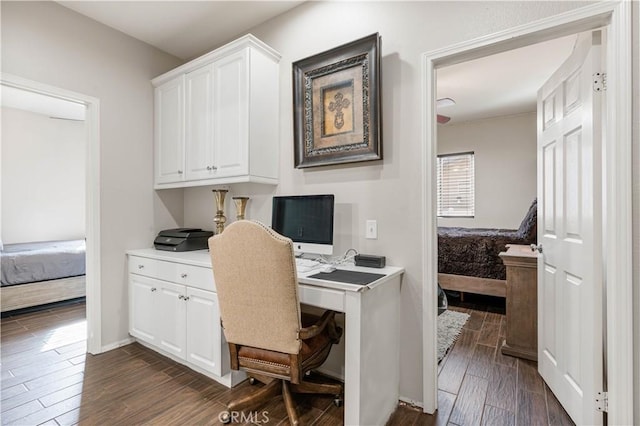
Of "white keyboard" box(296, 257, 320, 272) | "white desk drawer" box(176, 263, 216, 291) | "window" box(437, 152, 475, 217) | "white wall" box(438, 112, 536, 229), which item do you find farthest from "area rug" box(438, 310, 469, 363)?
"window" box(437, 152, 475, 217)

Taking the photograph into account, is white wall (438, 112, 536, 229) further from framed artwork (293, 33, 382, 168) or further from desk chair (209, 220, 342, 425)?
desk chair (209, 220, 342, 425)

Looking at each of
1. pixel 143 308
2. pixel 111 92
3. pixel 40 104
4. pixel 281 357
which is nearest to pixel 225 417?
pixel 281 357

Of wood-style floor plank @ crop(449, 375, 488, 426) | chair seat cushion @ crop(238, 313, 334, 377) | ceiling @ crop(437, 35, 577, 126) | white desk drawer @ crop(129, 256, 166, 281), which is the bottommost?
wood-style floor plank @ crop(449, 375, 488, 426)

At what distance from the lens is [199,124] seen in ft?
8.32

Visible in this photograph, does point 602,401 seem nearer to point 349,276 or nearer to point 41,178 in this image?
point 349,276

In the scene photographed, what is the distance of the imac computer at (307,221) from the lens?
195 centimetres

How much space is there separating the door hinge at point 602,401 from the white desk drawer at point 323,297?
130 cm

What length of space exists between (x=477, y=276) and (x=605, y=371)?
7.07ft

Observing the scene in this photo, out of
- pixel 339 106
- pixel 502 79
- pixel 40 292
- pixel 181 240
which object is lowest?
pixel 40 292

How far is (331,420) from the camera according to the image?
5.44ft

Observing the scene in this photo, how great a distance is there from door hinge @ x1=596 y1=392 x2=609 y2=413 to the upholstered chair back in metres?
1.48

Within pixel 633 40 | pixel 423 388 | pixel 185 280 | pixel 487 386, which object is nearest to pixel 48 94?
pixel 185 280

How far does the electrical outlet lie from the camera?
1.99 metres

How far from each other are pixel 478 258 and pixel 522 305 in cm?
120
